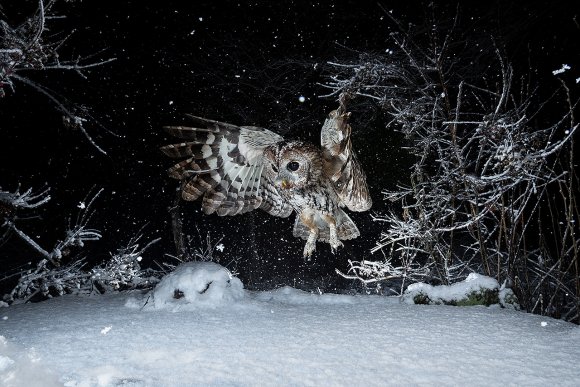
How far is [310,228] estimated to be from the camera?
13.3 ft

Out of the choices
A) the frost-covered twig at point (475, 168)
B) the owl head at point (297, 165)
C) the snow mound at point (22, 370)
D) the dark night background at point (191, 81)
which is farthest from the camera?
the dark night background at point (191, 81)

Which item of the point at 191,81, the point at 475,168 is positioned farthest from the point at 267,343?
the point at 191,81

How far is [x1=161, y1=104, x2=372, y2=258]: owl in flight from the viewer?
3.54m

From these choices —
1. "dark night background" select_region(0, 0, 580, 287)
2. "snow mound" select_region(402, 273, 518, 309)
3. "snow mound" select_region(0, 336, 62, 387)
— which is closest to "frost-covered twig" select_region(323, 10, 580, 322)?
"snow mound" select_region(402, 273, 518, 309)

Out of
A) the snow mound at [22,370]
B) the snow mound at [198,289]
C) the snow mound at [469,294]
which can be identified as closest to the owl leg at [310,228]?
the snow mound at [198,289]

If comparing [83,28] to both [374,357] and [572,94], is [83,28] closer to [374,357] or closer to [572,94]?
[374,357]

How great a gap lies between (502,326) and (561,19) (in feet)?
16.3

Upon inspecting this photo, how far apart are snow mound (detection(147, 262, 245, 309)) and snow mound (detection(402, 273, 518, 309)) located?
1552 millimetres

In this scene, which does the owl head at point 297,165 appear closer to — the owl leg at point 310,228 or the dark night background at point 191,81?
the owl leg at point 310,228

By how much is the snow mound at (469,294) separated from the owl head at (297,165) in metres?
1.37

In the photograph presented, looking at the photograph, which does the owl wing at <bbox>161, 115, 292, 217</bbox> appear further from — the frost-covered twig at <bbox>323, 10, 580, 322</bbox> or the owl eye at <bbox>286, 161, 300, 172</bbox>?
the frost-covered twig at <bbox>323, 10, 580, 322</bbox>

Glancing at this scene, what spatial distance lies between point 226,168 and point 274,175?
511 millimetres

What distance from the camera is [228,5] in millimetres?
6527

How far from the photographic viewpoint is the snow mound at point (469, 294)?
3.52 meters
